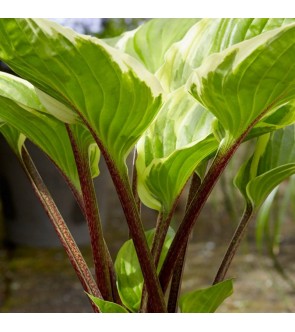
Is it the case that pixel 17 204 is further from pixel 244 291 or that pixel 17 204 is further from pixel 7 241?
pixel 244 291

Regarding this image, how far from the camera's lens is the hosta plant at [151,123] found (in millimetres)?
253

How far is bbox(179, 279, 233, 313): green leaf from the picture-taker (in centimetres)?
33

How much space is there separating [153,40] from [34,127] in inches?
6.2

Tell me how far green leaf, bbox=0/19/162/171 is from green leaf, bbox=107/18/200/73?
0.17 metres

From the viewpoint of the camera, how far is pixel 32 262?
1.64 metres

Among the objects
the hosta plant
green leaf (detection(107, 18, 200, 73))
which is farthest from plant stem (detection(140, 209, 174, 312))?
green leaf (detection(107, 18, 200, 73))

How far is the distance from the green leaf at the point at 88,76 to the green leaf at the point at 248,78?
27mm

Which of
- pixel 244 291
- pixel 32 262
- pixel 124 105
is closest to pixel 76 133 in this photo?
pixel 124 105

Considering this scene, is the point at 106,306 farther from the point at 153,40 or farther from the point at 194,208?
the point at 153,40

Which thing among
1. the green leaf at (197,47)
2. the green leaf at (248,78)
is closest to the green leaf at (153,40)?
the green leaf at (197,47)

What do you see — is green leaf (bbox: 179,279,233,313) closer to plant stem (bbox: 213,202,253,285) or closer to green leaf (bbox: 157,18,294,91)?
plant stem (bbox: 213,202,253,285)

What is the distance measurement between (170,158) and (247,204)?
0.26 feet

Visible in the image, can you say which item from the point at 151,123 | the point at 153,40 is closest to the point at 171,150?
the point at 151,123

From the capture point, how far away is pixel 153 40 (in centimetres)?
45
